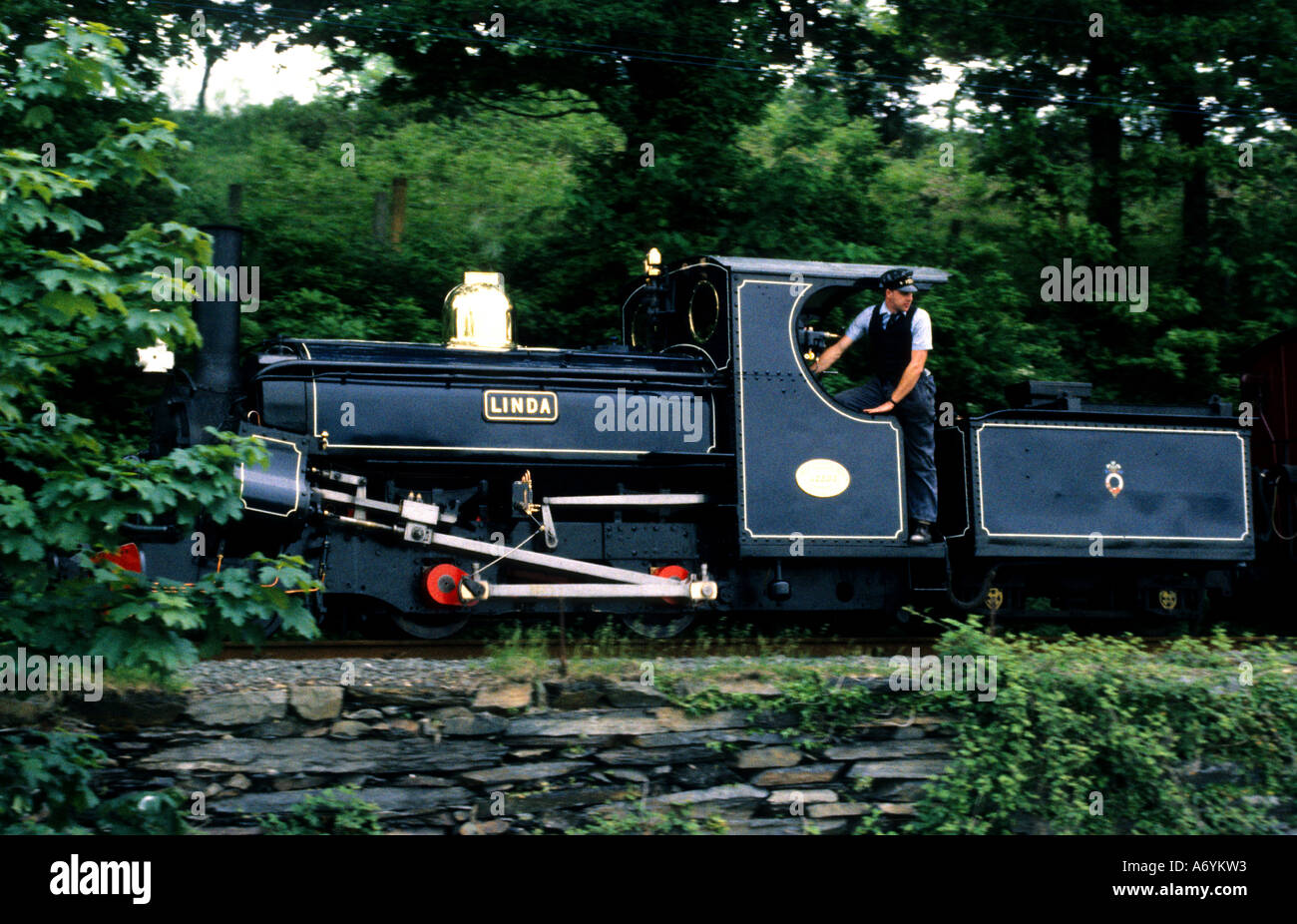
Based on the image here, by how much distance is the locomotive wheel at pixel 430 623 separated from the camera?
25.7 feet

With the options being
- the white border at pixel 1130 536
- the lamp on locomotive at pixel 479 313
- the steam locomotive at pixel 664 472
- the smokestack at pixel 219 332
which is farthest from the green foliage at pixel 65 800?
the white border at pixel 1130 536

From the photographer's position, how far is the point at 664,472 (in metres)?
8.20

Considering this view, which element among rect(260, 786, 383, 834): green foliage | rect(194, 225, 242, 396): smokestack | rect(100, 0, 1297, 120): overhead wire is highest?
rect(100, 0, 1297, 120): overhead wire

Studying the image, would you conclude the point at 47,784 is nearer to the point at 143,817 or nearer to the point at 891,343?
the point at 143,817

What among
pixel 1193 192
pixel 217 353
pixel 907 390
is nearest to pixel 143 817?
pixel 217 353

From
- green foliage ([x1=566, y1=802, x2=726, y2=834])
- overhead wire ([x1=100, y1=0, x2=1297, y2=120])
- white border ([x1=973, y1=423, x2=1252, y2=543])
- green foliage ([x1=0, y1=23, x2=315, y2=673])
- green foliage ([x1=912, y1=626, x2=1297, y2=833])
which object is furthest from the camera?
overhead wire ([x1=100, y1=0, x2=1297, y2=120])

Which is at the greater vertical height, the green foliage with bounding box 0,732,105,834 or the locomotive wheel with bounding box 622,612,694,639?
the locomotive wheel with bounding box 622,612,694,639

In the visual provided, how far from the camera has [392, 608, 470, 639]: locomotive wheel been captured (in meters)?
7.83

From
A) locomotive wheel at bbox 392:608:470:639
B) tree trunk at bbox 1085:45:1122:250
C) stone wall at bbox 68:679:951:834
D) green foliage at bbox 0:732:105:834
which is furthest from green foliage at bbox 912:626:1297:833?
tree trunk at bbox 1085:45:1122:250

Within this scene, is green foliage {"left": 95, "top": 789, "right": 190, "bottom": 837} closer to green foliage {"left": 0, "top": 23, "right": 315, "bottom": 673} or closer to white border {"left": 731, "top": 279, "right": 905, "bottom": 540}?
green foliage {"left": 0, "top": 23, "right": 315, "bottom": 673}

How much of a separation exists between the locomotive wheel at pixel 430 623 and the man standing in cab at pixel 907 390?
9.35ft

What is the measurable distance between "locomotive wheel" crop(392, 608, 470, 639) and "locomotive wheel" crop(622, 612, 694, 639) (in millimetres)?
1103

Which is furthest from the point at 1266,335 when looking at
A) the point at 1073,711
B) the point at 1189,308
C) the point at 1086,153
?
the point at 1073,711

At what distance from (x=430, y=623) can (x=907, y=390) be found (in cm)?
342
